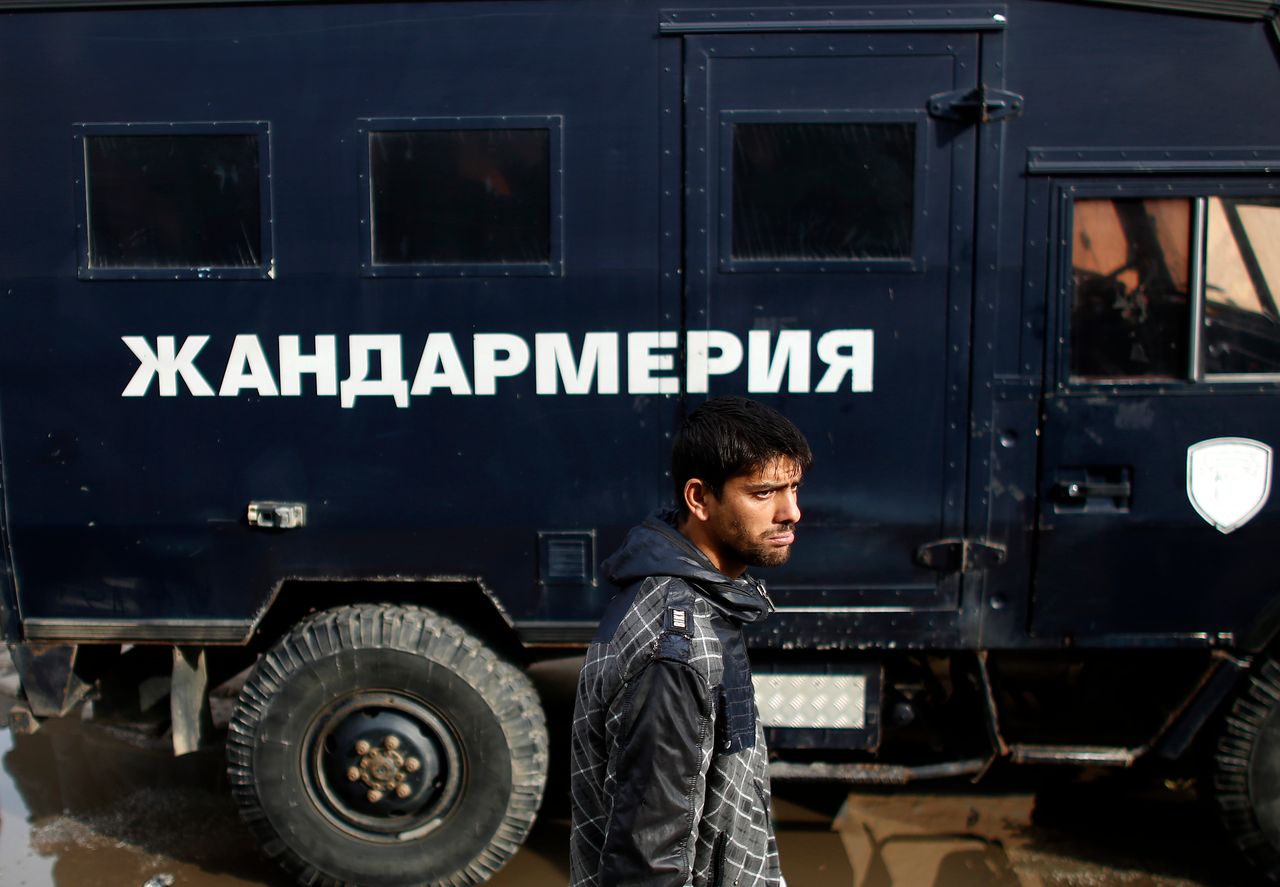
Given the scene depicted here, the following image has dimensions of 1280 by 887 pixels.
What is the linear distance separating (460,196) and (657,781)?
2407 mm

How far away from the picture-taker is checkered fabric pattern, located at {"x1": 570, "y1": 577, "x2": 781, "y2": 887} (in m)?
1.78

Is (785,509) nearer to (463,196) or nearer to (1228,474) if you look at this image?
(463,196)

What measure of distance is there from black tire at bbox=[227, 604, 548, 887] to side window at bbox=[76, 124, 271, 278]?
127 centimetres

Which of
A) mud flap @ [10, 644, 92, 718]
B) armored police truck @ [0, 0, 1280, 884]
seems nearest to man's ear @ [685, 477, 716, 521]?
armored police truck @ [0, 0, 1280, 884]

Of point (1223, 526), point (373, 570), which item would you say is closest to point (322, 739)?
point (373, 570)

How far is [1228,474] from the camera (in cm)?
360

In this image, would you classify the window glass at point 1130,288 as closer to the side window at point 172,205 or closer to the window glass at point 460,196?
the window glass at point 460,196

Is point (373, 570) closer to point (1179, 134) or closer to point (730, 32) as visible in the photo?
point (730, 32)

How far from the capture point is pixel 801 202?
3.57 meters

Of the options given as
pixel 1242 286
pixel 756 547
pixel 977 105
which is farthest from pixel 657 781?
pixel 1242 286

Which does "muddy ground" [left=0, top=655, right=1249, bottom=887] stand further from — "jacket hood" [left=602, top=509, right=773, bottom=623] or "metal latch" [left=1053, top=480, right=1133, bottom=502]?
"jacket hood" [left=602, top=509, right=773, bottom=623]

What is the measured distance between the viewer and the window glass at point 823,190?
11.6ft

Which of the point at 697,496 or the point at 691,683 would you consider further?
the point at 697,496

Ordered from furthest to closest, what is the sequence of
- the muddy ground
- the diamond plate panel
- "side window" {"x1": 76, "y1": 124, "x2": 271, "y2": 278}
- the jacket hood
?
the muddy ground → the diamond plate panel → "side window" {"x1": 76, "y1": 124, "x2": 271, "y2": 278} → the jacket hood
